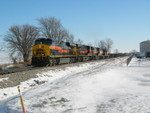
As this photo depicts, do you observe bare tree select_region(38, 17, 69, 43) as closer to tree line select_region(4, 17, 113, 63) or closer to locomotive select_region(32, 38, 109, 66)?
tree line select_region(4, 17, 113, 63)

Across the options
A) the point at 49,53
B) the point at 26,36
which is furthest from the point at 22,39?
the point at 49,53

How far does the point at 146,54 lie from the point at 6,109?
85.8 metres

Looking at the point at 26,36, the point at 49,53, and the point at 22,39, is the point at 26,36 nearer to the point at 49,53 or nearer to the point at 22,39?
the point at 22,39

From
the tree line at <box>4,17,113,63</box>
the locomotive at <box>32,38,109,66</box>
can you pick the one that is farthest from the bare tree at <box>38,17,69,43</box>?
the locomotive at <box>32,38,109,66</box>

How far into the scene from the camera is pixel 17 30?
49344 mm

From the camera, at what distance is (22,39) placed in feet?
159

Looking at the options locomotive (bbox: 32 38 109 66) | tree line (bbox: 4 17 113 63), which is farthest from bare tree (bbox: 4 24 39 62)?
locomotive (bbox: 32 38 109 66)

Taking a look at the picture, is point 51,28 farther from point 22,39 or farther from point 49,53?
point 49,53

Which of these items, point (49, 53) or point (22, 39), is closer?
point (49, 53)

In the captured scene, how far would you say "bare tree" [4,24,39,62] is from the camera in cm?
4688

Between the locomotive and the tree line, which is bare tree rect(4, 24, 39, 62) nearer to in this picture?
the tree line

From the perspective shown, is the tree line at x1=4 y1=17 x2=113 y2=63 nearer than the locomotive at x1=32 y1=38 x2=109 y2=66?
No

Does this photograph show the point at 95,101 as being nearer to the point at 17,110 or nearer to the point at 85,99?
the point at 85,99

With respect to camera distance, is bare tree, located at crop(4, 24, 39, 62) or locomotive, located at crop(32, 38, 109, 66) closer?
locomotive, located at crop(32, 38, 109, 66)
